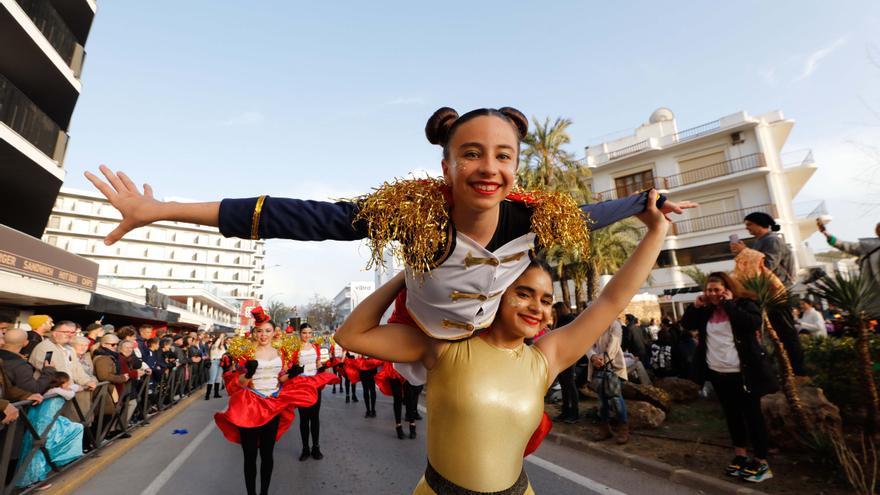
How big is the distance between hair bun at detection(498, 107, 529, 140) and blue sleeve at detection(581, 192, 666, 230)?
1.46 ft

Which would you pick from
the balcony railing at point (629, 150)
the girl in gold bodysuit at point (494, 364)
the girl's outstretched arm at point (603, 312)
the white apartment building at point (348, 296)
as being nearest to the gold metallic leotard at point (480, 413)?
the girl in gold bodysuit at point (494, 364)

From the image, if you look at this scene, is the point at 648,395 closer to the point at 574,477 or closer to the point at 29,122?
the point at 574,477

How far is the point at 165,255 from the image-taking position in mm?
77875

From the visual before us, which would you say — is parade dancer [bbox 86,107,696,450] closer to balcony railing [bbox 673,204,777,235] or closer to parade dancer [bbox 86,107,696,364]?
parade dancer [bbox 86,107,696,364]

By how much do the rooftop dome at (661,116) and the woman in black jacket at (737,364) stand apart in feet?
107

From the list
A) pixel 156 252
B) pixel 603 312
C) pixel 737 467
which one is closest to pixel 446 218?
pixel 603 312

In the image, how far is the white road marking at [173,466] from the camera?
514 cm

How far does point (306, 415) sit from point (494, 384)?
541 cm

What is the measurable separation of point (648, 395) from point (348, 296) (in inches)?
4759

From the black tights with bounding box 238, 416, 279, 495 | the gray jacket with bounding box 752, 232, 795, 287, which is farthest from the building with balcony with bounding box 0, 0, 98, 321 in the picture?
the gray jacket with bounding box 752, 232, 795, 287

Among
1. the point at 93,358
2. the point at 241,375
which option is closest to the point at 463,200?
the point at 241,375

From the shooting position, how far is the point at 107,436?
306 inches

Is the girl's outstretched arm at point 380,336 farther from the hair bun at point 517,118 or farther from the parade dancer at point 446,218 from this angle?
the hair bun at point 517,118

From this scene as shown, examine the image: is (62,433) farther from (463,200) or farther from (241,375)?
(463,200)
